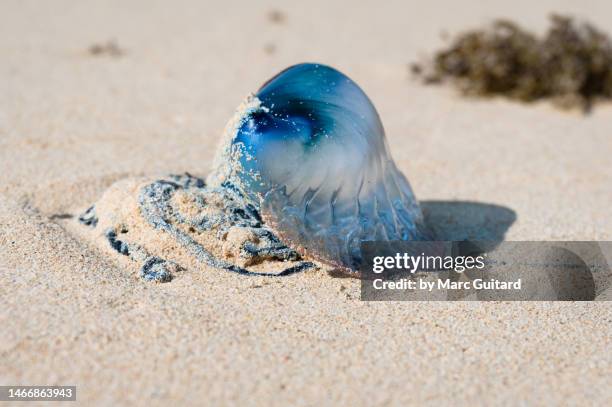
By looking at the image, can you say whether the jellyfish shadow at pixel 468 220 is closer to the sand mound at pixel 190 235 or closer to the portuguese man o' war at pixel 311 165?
the portuguese man o' war at pixel 311 165

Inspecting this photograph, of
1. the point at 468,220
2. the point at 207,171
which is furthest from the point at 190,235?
the point at 468,220

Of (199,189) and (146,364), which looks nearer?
(146,364)

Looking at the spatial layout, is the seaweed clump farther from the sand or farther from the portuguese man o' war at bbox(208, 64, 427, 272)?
→ the portuguese man o' war at bbox(208, 64, 427, 272)

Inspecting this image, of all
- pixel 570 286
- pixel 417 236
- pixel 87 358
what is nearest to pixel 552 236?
pixel 570 286

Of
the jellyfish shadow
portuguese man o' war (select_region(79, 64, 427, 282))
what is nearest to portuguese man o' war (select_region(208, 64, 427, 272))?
portuguese man o' war (select_region(79, 64, 427, 282))

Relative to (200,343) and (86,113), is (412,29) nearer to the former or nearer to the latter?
(86,113)

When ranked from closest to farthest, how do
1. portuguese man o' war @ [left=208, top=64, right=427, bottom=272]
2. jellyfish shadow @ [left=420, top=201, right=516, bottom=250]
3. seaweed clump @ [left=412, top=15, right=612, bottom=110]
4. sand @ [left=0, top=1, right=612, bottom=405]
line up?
1. sand @ [left=0, top=1, right=612, bottom=405]
2. portuguese man o' war @ [left=208, top=64, right=427, bottom=272]
3. jellyfish shadow @ [left=420, top=201, right=516, bottom=250]
4. seaweed clump @ [left=412, top=15, right=612, bottom=110]

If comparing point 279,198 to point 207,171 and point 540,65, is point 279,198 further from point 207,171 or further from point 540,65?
point 540,65
